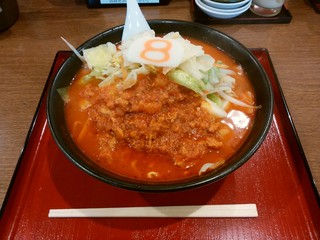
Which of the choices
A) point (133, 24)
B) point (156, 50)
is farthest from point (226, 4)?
point (156, 50)

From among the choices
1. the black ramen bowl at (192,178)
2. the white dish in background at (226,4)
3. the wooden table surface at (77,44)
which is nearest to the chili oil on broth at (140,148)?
the black ramen bowl at (192,178)

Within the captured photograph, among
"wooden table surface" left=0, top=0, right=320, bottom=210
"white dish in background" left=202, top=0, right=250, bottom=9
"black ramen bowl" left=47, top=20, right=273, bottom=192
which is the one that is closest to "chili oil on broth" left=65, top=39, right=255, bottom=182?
"black ramen bowl" left=47, top=20, right=273, bottom=192

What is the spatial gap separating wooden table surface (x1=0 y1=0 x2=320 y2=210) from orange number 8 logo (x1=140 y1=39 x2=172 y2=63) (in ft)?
2.63

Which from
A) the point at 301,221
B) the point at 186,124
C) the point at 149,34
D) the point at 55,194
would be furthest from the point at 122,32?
the point at 301,221

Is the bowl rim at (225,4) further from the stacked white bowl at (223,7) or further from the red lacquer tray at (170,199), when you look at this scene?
the red lacquer tray at (170,199)

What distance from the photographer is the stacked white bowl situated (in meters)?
2.20

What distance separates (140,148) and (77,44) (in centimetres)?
127

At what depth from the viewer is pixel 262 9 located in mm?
2379

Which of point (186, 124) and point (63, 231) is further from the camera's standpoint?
point (186, 124)

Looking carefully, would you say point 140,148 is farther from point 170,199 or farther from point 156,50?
point 156,50

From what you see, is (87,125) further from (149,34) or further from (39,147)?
(149,34)

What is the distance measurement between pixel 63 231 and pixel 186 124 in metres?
0.70

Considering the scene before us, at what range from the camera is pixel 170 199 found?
1320mm

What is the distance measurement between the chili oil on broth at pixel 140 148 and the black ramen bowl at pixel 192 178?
0.06 meters
